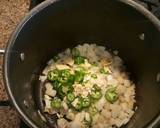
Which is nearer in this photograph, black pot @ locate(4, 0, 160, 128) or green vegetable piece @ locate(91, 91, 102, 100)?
black pot @ locate(4, 0, 160, 128)

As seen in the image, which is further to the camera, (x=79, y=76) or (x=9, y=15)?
(x=9, y=15)

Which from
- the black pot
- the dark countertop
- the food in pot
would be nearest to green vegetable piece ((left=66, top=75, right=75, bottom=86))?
the food in pot

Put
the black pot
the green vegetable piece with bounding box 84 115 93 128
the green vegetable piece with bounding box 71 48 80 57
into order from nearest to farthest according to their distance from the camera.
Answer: the black pot → the green vegetable piece with bounding box 84 115 93 128 → the green vegetable piece with bounding box 71 48 80 57

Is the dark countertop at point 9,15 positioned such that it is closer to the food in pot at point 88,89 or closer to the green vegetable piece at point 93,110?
the food in pot at point 88,89

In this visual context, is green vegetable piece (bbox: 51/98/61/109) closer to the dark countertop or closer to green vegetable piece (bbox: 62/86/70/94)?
green vegetable piece (bbox: 62/86/70/94)

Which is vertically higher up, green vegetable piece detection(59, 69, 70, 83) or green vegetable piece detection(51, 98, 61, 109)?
green vegetable piece detection(59, 69, 70, 83)

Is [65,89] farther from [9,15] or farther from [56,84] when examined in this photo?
[9,15]

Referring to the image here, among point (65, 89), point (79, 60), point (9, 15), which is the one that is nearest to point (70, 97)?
point (65, 89)
